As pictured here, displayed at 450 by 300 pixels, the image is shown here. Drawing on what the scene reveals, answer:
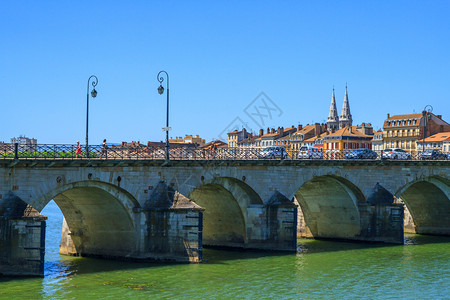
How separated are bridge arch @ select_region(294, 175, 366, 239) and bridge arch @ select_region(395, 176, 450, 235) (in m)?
7.46

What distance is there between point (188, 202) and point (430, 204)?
1154 inches

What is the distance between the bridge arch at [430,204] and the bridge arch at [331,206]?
7.46 metres

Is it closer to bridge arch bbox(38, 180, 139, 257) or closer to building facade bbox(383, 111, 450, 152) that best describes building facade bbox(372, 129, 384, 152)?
building facade bbox(383, 111, 450, 152)

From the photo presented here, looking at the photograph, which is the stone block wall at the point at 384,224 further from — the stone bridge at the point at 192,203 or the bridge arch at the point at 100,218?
the bridge arch at the point at 100,218

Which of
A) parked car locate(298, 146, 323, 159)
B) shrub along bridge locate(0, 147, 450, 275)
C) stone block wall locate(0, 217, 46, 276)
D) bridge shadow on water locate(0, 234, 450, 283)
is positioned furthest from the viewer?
parked car locate(298, 146, 323, 159)

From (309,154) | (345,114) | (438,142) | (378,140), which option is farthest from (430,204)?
(345,114)

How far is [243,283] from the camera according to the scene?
36031 mm

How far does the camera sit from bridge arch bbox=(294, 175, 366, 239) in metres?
54.4

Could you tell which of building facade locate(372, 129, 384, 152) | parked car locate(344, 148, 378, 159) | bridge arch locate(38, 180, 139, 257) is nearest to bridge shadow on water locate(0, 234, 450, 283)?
bridge arch locate(38, 180, 139, 257)

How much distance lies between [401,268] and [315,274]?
594 centimetres

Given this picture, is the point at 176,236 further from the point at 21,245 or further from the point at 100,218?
the point at 21,245

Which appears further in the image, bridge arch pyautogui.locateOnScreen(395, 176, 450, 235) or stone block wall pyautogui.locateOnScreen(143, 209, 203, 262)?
bridge arch pyautogui.locateOnScreen(395, 176, 450, 235)

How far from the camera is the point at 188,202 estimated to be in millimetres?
40781

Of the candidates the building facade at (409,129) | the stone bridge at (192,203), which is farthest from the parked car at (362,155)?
the building facade at (409,129)
